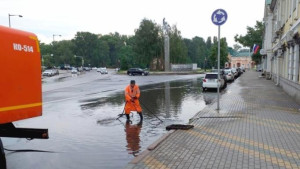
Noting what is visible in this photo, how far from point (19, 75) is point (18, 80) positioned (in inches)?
3.1

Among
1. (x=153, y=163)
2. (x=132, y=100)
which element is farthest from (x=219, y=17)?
(x=153, y=163)

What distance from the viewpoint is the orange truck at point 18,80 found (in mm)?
4289

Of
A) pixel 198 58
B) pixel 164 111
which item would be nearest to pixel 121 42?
pixel 198 58

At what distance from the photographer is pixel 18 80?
4.56 meters

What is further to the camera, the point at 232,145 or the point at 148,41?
the point at 148,41

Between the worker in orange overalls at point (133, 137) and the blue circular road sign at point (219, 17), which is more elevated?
the blue circular road sign at point (219, 17)

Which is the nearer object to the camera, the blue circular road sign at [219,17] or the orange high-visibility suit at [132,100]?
the orange high-visibility suit at [132,100]

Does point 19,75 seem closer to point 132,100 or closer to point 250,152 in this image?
point 250,152

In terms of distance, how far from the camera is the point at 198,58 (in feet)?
433

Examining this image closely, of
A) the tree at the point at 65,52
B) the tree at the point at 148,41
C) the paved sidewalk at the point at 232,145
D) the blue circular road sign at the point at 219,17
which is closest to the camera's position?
Result: the paved sidewalk at the point at 232,145

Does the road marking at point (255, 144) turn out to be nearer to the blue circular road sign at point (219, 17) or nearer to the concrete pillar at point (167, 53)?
the blue circular road sign at point (219, 17)

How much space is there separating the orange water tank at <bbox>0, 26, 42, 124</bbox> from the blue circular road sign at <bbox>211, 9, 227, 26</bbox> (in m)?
Result: 7.84

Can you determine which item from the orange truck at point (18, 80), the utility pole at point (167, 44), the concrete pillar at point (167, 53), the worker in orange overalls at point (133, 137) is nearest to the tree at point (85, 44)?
the utility pole at point (167, 44)

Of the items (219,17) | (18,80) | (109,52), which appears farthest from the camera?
(109,52)
